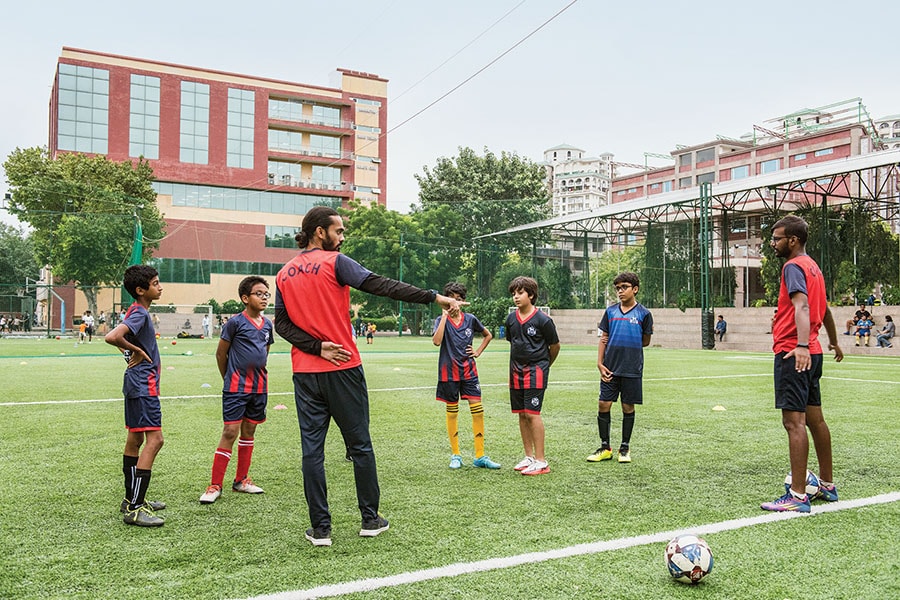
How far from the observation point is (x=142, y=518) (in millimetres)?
4648

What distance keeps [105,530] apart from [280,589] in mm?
1692

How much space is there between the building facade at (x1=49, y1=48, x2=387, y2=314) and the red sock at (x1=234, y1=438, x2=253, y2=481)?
4530cm

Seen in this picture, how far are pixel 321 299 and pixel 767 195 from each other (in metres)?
37.8

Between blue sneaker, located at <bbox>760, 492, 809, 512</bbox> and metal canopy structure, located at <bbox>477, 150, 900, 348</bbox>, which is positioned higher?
metal canopy structure, located at <bbox>477, 150, 900, 348</bbox>

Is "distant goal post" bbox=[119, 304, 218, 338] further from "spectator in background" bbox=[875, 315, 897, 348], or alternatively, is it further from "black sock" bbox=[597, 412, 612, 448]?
"black sock" bbox=[597, 412, 612, 448]

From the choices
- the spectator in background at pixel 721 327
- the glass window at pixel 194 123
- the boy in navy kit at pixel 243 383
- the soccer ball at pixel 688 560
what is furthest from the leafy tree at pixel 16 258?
the soccer ball at pixel 688 560

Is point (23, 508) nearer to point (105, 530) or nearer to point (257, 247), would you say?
point (105, 530)

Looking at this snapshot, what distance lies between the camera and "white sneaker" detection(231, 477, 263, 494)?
219 inches

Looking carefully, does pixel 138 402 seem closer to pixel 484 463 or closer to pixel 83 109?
pixel 484 463

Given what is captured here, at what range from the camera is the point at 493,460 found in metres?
6.93

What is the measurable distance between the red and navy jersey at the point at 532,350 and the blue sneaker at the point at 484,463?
0.73 metres

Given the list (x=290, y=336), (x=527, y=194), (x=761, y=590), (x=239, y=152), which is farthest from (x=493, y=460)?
(x=239, y=152)

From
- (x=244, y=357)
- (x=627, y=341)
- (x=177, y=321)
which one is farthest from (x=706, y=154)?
(x=244, y=357)

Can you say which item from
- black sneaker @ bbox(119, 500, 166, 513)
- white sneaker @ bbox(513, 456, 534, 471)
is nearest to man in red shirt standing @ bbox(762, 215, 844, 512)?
white sneaker @ bbox(513, 456, 534, 471)
